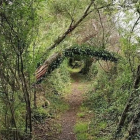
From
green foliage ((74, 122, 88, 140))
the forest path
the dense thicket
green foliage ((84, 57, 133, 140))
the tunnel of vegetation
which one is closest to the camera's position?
the dense thicket

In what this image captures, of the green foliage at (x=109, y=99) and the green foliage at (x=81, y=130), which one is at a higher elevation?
the green foliage at (x=109, y=99)

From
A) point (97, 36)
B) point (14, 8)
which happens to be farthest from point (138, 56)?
point (97, 36)

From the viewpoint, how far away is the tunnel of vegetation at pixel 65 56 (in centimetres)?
1017

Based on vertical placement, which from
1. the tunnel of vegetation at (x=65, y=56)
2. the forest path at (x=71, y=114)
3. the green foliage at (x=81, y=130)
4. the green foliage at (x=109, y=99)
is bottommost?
the forest path at (x=71, y=114)

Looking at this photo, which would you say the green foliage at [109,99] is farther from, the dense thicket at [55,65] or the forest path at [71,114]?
the forest path at [71,114]

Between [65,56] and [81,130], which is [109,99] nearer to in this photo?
[81,130]

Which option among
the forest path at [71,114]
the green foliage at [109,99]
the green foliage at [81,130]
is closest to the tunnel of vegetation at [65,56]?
the green foliage at [109,99]

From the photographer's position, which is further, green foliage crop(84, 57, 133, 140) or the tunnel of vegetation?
the tunnel of vegetation

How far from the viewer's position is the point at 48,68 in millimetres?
10367

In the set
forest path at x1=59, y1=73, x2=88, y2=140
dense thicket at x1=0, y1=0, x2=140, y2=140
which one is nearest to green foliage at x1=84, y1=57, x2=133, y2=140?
dense thicket at x1=0, y1=0, x2=140, y2=140

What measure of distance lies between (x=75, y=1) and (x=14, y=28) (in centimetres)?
573

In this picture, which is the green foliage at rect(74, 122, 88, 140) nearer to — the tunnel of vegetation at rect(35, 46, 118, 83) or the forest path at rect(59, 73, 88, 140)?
the forest path at rect(59, 73, 88, 140)

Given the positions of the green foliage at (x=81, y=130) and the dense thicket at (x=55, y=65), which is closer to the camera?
the dense thicket at (x=55, y=65)

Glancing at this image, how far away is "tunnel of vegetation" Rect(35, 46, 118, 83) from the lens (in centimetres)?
1017
